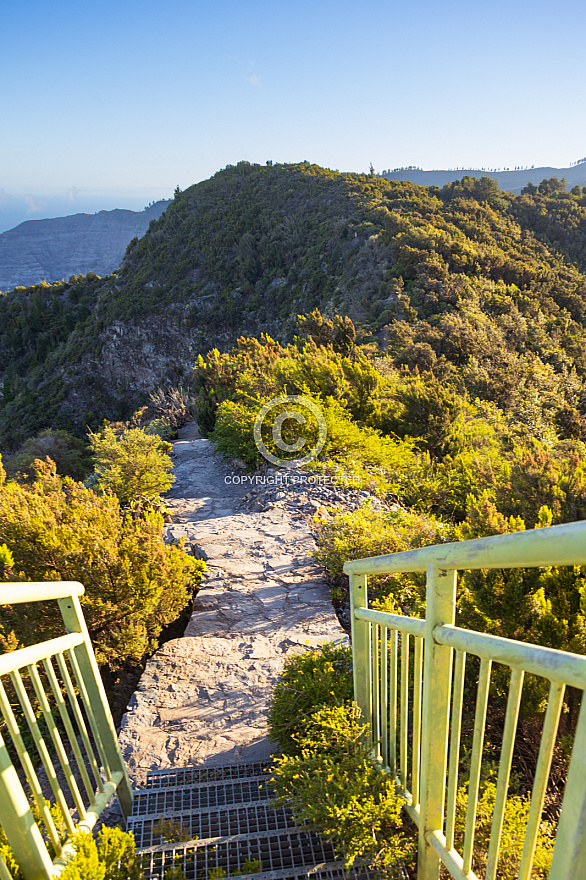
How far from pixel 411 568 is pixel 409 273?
70.7 ft

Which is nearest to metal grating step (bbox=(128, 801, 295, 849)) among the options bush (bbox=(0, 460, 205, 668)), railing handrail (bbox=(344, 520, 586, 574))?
bush (bbox=(0, 460, 205, 668))

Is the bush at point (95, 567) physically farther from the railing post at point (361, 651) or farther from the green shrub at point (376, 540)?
the railing post at point (361, 651)

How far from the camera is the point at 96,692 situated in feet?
6.47

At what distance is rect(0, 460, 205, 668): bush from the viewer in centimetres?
300

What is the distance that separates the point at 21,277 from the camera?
135m

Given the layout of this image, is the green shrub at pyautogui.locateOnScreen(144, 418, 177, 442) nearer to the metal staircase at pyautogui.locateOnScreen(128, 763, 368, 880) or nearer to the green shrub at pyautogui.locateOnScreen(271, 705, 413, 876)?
the metal staircase at pyautogui.locateOnScreen(128, 763, 368, 880)

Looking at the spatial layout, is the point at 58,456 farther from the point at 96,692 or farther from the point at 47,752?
the point at 47,752

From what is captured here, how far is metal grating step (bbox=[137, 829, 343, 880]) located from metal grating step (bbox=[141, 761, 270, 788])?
1.36ft

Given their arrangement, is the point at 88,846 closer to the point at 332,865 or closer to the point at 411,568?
the point at 332,865

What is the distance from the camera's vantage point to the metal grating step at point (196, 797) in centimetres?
223

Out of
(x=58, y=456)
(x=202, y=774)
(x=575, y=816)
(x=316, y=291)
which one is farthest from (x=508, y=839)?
(x=316, y=291)

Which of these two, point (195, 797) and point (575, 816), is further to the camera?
point (195, 797)

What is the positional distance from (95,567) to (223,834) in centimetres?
171

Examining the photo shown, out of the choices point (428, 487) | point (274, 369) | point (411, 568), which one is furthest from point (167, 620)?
point (274, 369)
